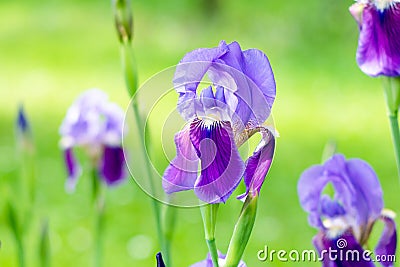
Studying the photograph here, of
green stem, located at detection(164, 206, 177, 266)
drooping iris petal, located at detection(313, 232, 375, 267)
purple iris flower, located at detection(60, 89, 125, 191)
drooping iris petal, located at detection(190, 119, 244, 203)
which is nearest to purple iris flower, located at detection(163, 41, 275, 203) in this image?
drooping iris petal, located at detection(190, 119, 244, 203)

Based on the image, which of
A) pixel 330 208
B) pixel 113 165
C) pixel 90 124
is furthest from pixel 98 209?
pixel 330 208

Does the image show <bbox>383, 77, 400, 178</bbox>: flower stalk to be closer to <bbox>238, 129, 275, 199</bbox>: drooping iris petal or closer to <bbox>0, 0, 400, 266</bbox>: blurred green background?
<bbox>238, 129, 275, 199</bbox>: drooping iris petal

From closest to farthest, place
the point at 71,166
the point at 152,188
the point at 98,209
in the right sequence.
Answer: the point at 152,188 → the point at 98,209 → the point at 71,166

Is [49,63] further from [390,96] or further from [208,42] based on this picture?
[390,96]

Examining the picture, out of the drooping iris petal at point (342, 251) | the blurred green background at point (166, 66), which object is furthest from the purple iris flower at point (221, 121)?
the blurred green background at point (166, 66)

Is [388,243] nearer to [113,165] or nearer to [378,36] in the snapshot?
[378,36]

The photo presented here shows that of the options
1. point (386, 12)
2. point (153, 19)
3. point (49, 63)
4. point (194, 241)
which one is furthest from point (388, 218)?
point (153, 19)
